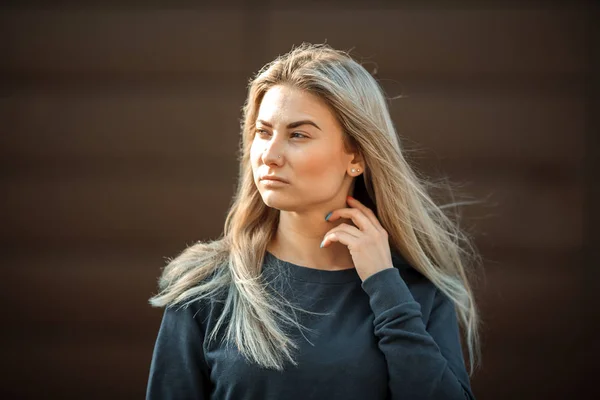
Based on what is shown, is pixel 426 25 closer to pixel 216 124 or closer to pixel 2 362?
pixel 216 124

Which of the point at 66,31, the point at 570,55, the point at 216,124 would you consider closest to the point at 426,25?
the point at 570,55

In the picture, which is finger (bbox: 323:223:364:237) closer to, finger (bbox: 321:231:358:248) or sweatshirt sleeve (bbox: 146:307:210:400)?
finger (bbox: 321:231:358:248)

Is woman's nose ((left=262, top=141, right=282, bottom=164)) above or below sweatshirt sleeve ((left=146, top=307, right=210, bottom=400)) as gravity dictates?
above

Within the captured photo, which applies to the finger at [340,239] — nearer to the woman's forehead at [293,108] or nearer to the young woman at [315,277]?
the young woman at [315,277]

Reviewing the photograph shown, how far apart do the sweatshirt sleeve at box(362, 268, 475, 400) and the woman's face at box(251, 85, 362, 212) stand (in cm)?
33

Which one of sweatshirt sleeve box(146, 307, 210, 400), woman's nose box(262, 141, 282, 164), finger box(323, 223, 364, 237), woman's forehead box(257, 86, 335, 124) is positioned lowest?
sweatshirt sleeve box(146, 307, 210, 400)

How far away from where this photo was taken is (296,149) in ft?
6.48

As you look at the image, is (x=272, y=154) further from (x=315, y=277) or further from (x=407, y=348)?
(x=407, y=348)

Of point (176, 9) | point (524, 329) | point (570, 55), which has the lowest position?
point (524, 329)

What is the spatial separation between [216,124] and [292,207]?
1.87 m

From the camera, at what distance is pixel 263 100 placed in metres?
2.09

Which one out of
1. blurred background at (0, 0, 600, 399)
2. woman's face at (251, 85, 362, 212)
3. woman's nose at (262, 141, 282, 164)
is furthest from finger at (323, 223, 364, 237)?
blurred background at (0, 0, 600, 399)

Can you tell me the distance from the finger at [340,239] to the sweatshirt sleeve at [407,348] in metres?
0.13

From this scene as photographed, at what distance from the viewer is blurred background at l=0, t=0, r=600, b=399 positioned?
3674 mm
